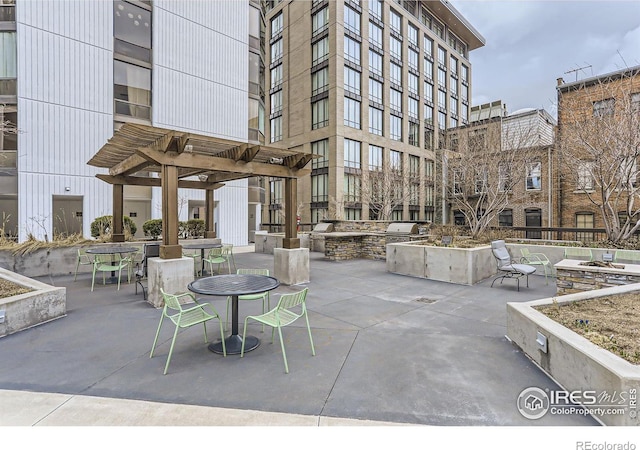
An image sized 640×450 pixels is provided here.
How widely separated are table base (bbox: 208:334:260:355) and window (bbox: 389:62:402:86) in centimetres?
3253

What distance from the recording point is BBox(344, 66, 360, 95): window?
2781cm

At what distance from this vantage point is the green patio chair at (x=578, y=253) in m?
8.42

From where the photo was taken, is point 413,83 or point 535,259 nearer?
point 535,259

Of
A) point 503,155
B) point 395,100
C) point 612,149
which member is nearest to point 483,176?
point 503,155

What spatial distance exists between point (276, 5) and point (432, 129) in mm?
21460

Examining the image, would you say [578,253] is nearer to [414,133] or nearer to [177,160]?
[177,160]

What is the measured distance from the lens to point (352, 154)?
1120 inches

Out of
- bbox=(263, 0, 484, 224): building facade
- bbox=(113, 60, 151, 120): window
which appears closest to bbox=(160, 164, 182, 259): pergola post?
bbox=(113, 60, 151, 120): window

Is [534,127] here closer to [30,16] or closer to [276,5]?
[30,16]

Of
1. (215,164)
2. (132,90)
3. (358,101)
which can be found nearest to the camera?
(215,164)

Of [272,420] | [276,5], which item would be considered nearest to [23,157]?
[272,420]

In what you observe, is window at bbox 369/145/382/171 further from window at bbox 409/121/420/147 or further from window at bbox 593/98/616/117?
window at bbox 593/98/616/117

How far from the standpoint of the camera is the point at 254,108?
816 inches

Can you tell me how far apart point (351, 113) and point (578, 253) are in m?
23.0
